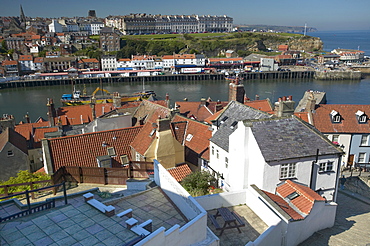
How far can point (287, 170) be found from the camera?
46.8ft

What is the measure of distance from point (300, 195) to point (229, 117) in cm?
756

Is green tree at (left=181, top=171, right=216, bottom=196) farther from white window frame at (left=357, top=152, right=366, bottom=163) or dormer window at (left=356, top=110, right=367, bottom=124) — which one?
dormer window at (left=356, top=110, right=367, bottom=124)

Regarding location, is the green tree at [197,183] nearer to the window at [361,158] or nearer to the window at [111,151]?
the window at [111,151]

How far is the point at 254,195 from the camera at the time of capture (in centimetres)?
1259

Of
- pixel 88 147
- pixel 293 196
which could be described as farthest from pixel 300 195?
pixel 88 147

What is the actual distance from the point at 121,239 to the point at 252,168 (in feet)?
29.5

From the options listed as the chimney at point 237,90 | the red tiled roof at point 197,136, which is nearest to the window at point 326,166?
the red tiled roof at point 197,136

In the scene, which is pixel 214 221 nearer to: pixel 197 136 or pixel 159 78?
pixel 197 136

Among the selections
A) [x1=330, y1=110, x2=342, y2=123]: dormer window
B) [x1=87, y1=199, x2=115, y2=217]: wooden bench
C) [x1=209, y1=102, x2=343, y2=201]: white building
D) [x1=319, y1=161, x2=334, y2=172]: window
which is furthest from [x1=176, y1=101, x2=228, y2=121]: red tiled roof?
[x1=87, y1=199, x2=115, y2=217]: wooden bench

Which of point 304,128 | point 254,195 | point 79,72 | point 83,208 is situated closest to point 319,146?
point 304,128

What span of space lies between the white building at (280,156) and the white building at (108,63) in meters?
108

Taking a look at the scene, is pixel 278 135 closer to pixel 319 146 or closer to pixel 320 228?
pixel 319 146

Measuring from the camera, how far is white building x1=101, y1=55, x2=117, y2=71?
4634 inches

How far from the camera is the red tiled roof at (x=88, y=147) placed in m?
18.6
